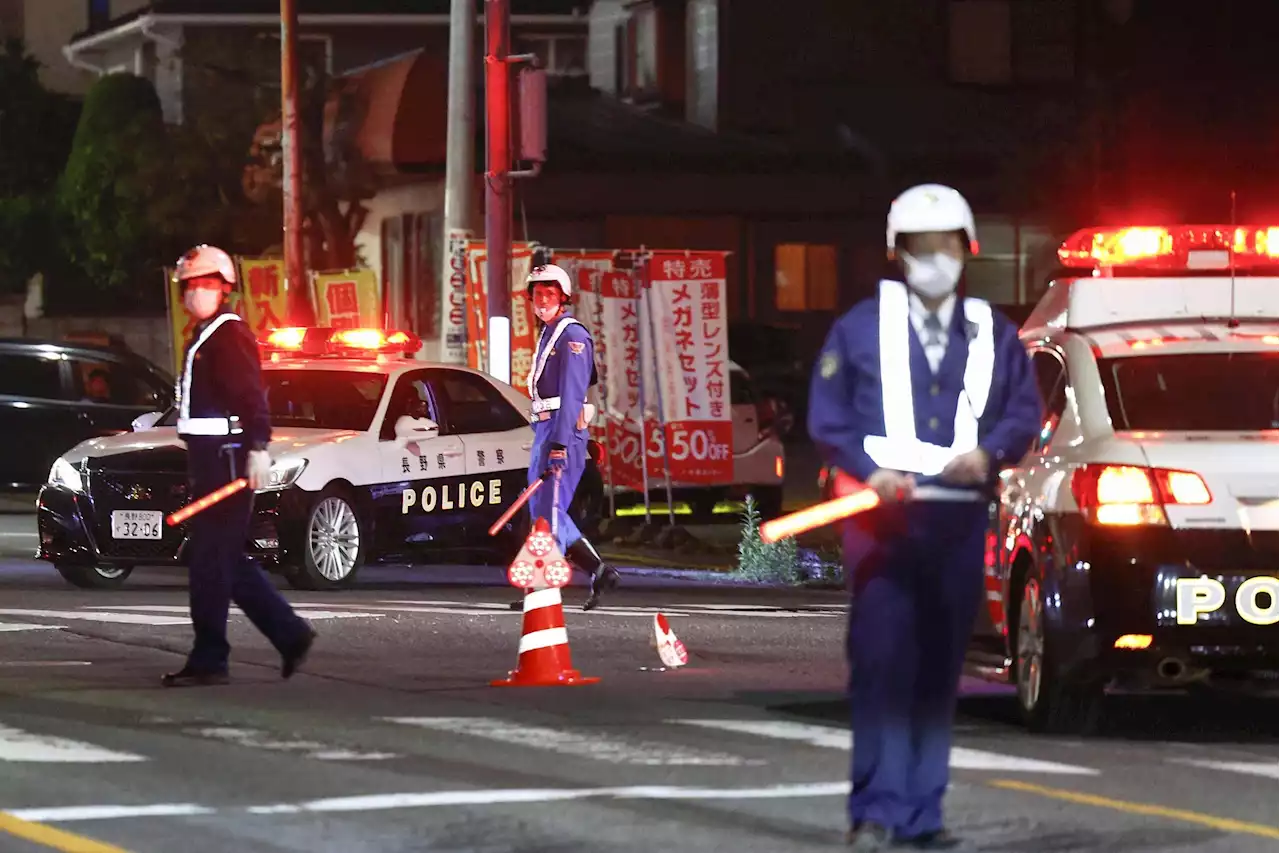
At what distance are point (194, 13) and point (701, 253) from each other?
32.5 metres

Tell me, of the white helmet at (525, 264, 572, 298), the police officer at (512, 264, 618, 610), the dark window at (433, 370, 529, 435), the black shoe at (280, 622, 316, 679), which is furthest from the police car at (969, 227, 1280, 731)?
the dark window at (433, 370, 529, 435)

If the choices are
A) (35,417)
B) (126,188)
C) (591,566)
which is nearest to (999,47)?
(126,188)

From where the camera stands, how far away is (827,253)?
45188mm

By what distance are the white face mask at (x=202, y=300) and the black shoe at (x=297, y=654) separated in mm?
1372

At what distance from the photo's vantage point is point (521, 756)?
9922 mm

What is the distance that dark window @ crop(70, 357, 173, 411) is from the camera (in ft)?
89.9

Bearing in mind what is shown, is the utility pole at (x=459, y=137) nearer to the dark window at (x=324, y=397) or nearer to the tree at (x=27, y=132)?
the dark window at (x=324, y=397)

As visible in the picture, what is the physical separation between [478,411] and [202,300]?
758 centimetres

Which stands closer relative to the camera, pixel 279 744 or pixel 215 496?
pixel 279 744

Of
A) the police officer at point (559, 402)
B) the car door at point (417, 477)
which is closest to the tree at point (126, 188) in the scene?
the car door at point (417, 477)

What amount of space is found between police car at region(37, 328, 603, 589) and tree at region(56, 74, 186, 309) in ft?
95.3

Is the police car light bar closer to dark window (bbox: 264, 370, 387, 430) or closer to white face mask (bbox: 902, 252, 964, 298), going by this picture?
white face mask (bbox: 902, 252, 964, 298)

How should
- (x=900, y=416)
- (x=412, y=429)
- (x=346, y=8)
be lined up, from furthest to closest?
1. (x=346, y=8)
2. (x=412, y=429)
3. (x=900, y=416)

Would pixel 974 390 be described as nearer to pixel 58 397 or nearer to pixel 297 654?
pixel 297 654
